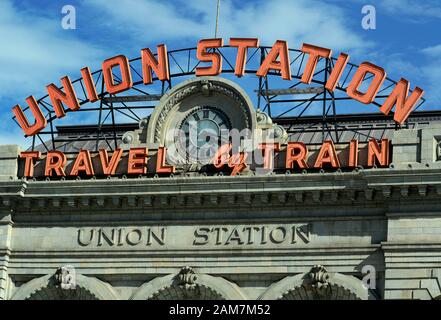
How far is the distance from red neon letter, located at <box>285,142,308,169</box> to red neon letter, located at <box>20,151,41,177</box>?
15083 millimetres

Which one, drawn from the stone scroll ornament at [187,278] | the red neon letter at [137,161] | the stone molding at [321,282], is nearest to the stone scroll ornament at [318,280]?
the stone molding at [321,282]

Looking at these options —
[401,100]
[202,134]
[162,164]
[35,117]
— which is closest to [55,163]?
[35,117]

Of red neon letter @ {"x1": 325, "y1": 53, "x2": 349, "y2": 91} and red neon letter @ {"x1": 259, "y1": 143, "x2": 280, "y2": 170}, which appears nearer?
red neon letter @ {"x1": 259, "y1": 143, "x2": 280, "y2": 170}

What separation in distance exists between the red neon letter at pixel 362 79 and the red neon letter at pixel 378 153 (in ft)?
16.2

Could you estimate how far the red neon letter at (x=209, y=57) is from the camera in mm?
86750

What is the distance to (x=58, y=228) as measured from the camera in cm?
8412

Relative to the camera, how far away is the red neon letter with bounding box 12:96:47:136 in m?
89.2

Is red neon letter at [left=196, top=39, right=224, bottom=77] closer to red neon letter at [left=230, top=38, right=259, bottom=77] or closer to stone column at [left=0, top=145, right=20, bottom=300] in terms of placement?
red neon letter at [left=230, top=38, right=259, bottom=77]

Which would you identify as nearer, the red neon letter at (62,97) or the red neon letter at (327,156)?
the red neon letter at (327,156)

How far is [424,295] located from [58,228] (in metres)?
21.5

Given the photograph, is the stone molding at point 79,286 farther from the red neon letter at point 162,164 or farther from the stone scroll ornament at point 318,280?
the stone scroll ornament at point 318,280

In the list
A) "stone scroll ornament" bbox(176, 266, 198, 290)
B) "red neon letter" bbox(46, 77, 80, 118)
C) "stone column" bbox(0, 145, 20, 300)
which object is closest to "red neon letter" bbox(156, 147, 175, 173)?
"stone scroll ornament" bbox(176, 266, 198, 290)

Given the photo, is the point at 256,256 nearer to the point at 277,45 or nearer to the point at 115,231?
the point at 115,231
